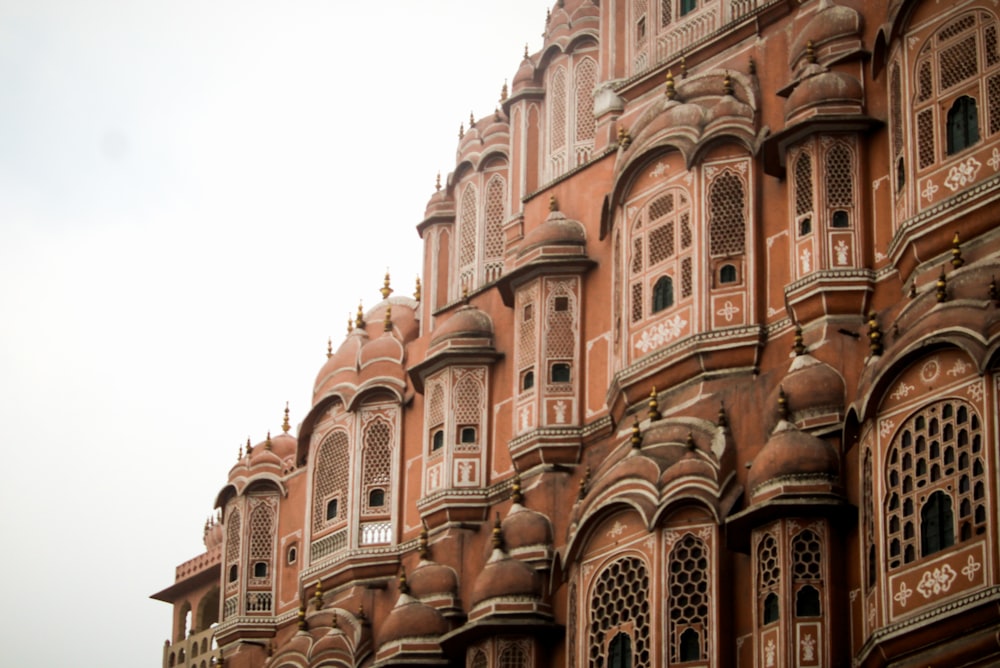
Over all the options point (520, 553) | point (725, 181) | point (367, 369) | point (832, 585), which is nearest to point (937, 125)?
point (725, 181)

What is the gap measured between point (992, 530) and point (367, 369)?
1596 centimetres

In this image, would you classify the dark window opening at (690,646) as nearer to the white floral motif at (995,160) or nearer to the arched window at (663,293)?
the arched window at (663,293)

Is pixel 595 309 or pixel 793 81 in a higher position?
pixel 793 81

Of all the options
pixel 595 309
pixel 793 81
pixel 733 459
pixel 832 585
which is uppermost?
pixel 793 81

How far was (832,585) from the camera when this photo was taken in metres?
29.3

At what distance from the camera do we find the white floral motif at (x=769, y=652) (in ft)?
96.4

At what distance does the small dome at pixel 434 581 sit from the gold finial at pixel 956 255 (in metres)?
10.2

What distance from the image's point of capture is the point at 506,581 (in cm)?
3397

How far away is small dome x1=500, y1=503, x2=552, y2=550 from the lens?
114ft

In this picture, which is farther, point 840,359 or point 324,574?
point 324,574

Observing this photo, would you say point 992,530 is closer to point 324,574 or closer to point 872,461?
point 872,461

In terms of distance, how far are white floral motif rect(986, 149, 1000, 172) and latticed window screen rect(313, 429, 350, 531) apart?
46.1 feet

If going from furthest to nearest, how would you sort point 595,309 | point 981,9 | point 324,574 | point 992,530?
point 324,574, point 595,309, point 981,9, point 992,530

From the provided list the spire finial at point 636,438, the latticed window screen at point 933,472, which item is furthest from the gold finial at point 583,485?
the latticed window screen at point 933,472
